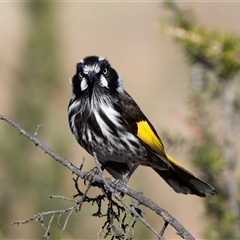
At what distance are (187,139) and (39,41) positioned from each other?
5.81 feet

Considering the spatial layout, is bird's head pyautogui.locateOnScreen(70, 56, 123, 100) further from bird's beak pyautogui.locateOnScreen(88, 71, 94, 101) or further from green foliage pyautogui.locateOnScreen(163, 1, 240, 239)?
green foliage pyautogui.locateOnScreen(163, 1, 240, 239)

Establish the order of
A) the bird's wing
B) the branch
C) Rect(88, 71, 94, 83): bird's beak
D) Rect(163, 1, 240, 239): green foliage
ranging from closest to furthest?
the branch, Rect(163, 1, 240, 239): green foliage, Rect(88, 71, 94, 83): bird's beak, the bird's wing

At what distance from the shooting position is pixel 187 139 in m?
3.16

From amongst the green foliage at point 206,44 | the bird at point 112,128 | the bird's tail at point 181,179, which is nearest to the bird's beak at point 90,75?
the bird at point 112,128

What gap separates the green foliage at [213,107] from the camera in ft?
9.71

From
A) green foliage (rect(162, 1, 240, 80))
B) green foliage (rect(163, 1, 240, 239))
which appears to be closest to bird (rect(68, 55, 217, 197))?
green foliage (rect(163, 1, 240, 239))

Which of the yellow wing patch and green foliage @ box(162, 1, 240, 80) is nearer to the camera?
green foliage @ box(162, 1, 240, 80)

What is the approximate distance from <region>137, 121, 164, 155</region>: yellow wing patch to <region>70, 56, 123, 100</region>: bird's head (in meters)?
0.29

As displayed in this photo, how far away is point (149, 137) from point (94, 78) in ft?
1.71

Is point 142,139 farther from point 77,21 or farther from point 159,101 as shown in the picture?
point 77,21

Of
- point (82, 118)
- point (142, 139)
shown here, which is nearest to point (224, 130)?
point (142, 139)

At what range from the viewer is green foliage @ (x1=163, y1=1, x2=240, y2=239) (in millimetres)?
2959

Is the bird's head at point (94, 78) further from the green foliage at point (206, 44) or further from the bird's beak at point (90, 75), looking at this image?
the green foliage at point (206, 44)

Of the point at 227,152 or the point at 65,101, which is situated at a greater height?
the point at 65,101
